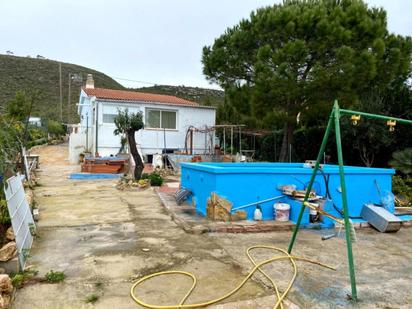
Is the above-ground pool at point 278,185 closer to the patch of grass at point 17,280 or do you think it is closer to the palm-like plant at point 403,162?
the palm-like plant at point 403,162

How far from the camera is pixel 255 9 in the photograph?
15492 millimetres

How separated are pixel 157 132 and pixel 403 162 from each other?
1263 centimetres

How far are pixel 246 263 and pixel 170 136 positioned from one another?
16165mm

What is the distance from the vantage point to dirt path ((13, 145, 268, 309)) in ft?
12.3

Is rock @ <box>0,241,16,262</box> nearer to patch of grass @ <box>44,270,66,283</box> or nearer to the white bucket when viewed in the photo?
patch of grass @ <box>44,270,66,283</box>

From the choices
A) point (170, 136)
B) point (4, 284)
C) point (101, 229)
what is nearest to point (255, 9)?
point (170, 136)

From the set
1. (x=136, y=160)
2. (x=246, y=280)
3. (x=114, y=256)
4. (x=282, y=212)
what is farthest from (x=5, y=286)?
(x=136, y=160)

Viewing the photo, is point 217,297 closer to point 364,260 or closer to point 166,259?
point 166,259

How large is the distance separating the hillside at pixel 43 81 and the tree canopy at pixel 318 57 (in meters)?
30.9

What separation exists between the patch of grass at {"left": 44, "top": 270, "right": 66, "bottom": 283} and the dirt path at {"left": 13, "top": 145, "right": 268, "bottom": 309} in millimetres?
84

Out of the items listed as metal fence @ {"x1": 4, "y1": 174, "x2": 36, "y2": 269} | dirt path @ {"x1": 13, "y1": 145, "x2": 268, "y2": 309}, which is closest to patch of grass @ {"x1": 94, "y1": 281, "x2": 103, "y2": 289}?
Answer: dirt path @ {"x1": 13, "y1": 145, "x2": 268, "y2": 309}

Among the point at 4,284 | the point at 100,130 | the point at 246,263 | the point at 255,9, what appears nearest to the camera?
the point at 4,284

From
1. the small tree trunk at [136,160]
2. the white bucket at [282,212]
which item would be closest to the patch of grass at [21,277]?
the white bucket at [282,212]

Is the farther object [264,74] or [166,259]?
[264,74]
